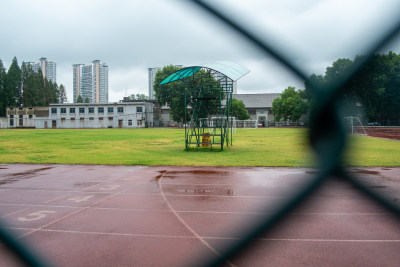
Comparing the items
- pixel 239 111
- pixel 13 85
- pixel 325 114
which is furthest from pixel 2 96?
pixel 325 114

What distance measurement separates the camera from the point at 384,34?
0.84 metres

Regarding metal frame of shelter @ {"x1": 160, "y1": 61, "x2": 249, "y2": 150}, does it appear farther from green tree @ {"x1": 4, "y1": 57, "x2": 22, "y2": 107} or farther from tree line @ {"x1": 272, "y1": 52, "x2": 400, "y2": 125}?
green tree @ {"x1": 4, "y1": 57, "x2": 22, "y2": 107}

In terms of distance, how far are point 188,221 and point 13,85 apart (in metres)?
71.4

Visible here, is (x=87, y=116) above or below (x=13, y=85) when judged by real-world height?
below

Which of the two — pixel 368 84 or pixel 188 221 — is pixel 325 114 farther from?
pixel 188 221

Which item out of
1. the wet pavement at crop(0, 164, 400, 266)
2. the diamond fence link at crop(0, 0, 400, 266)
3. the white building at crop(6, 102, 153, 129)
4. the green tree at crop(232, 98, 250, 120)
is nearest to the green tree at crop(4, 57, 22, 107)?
the white building at crop(6, 102, 153, 129)

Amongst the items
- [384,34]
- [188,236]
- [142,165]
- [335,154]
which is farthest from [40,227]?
[142,165]

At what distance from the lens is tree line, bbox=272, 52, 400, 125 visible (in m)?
1.05

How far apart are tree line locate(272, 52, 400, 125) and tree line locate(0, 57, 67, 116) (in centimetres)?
6599

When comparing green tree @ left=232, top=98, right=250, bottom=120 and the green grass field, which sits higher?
green tree @ left=232, top=98, right=250, bottom=120

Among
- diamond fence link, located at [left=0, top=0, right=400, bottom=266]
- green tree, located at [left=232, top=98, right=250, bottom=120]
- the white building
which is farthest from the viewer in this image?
the white building

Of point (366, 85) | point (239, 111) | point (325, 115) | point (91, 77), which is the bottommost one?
point (325, 115)

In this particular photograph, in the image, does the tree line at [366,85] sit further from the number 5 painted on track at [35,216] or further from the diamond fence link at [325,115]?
the number 5 painted on track at [35,216]

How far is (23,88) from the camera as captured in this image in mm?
68812
